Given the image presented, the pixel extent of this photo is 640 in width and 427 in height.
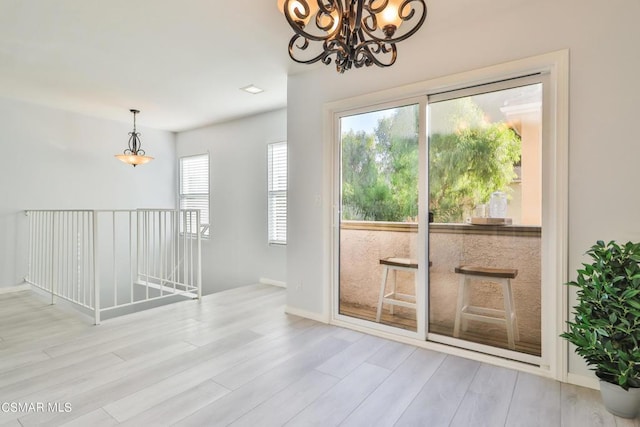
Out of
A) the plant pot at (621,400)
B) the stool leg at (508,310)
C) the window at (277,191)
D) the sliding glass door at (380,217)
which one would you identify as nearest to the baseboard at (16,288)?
the window at (277,191)

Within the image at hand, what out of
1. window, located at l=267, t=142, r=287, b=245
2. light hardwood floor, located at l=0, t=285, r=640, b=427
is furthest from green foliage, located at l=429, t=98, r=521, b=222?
window, located at l=267, t=142, r=287, b=245

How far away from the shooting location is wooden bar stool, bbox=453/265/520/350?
2.52 meters

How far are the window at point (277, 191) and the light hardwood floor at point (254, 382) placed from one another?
1.89 m

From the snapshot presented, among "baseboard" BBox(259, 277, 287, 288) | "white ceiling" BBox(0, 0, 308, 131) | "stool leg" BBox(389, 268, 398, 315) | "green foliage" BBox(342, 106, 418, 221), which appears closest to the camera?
"white ceiling" BBox(0, 0, 308, 131)

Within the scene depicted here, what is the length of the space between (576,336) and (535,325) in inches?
20.4

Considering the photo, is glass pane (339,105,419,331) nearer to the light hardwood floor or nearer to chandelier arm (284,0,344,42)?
the light hardwood floor

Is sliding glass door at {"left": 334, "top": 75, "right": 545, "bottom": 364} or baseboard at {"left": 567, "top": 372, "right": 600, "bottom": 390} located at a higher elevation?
sliding glass door at {"left": 334, "top": 75, "right": 545, "bottom": 364}

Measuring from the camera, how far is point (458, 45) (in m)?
2.57

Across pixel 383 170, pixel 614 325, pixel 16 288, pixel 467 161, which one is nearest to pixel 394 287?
pixel 383 170

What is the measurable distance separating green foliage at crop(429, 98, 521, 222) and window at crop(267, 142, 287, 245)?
2541 mm

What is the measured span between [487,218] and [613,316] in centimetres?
100

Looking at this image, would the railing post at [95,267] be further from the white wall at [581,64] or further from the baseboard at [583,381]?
the baseboard at [583,381]

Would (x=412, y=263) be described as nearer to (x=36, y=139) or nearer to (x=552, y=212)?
(x=552, y=212)

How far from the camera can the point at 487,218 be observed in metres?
2.59
